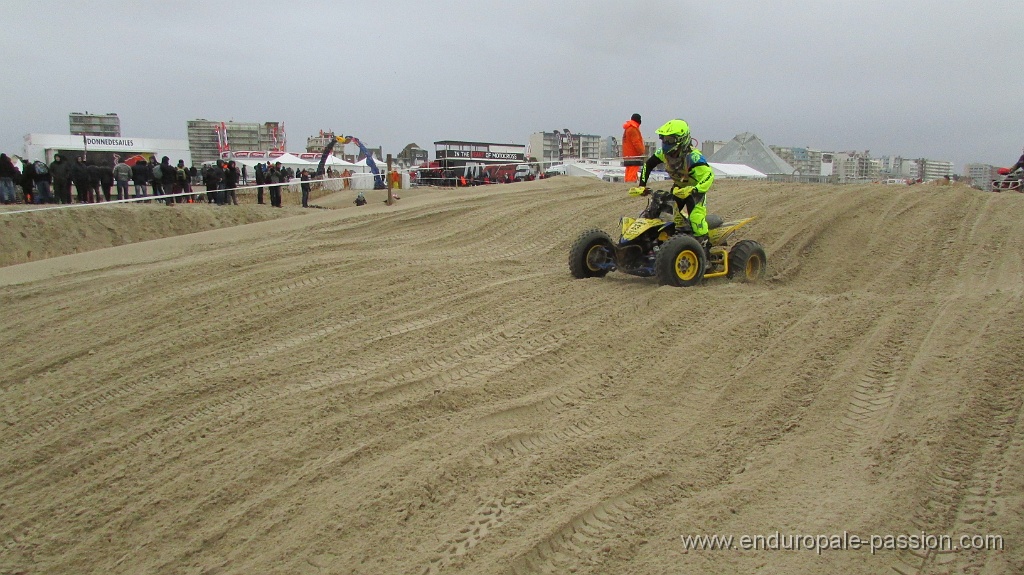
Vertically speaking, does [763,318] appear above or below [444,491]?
above

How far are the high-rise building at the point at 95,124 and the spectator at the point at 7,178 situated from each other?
106 feet

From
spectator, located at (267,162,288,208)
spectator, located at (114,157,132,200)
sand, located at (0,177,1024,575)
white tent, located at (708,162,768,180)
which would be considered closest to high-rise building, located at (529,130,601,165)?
white tent, located at (708,162,768,180)

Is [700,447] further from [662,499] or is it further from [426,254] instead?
[426,254]

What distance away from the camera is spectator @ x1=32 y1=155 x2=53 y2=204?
50.9 feet

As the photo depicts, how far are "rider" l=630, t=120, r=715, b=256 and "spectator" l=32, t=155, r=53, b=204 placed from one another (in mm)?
15229

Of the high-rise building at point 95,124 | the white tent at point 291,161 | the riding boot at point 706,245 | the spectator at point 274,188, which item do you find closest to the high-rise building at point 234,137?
the high-rise building at point 95,124

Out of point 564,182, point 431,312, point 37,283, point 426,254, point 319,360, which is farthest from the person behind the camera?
point 564,182

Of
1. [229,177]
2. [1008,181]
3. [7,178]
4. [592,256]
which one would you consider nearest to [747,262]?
[592,256]

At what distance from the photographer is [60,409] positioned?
4.72m

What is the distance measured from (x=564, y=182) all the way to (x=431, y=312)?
35.9 ft

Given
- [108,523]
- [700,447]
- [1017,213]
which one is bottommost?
[108,523]

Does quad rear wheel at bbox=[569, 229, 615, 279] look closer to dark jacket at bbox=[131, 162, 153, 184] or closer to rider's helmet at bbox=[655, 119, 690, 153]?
rider's helmet at bbox=[655, 119, 690, 153]

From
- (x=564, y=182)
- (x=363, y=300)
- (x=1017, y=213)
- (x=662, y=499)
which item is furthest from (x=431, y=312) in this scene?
(x=564, y=182)

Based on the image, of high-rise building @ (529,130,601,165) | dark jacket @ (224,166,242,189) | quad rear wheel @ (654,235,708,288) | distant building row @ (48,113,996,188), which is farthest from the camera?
high-rise building @ (529,130,601,165)
